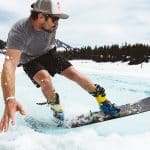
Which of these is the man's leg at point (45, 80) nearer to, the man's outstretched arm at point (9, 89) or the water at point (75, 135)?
the water at point (75, 135)

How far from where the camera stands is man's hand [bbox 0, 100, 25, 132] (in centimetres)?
395

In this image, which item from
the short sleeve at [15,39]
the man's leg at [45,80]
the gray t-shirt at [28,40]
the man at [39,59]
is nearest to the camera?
the man at [39,59]

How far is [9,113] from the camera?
4027mm


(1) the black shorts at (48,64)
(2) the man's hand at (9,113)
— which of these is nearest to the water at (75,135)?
(1) the black shorts at (48,64)

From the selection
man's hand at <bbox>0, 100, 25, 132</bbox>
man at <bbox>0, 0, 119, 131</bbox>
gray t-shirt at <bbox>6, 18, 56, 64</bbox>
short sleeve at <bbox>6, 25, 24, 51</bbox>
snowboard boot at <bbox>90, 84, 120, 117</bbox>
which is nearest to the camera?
man's hand at <bbox>0, 100, 25, 132</bbox>

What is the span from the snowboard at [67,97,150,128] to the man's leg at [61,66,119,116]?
96 millimetres

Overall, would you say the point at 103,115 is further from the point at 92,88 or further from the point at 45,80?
the point at 45,80

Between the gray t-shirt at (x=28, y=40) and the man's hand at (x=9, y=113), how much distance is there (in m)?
1.35

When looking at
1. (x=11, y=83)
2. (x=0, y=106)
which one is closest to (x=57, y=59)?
(x=0, y=106)

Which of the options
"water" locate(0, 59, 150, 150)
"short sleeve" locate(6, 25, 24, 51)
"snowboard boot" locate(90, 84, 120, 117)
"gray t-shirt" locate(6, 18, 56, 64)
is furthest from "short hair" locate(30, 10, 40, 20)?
"snowboard boot" locate(90, 84, 120, 117)

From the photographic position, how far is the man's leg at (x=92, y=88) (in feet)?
24.1

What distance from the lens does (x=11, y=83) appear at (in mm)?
4516

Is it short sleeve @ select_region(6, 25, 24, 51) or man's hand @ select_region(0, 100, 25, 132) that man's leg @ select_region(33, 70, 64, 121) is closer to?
short sleeve @ select_region(6, 25, 24, 51)

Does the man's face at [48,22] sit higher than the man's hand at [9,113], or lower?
higher
